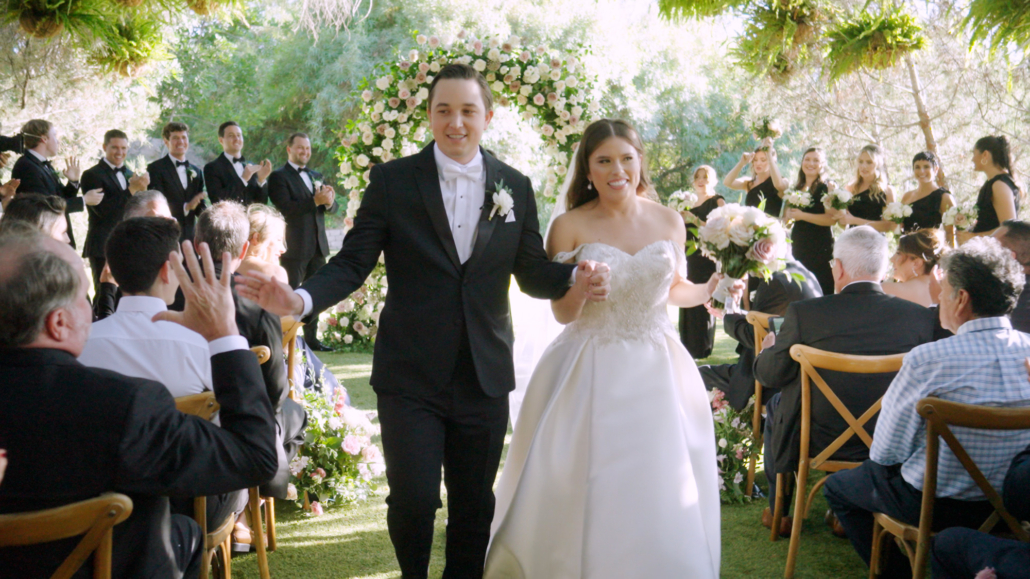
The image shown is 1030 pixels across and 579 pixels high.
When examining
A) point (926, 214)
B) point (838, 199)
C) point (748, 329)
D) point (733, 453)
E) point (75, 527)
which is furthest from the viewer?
point (838, 199)

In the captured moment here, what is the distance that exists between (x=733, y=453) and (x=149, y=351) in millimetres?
3199

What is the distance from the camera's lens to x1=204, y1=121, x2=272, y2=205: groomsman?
8.93m

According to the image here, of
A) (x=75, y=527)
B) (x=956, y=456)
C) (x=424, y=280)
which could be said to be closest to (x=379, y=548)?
(x=424, y=280)

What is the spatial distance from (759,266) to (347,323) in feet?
20.8

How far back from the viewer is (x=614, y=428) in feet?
10.5

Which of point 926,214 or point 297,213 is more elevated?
point 297,213

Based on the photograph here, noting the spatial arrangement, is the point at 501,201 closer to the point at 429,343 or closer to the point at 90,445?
the point at 429,343

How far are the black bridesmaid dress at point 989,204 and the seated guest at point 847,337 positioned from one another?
3.43 m

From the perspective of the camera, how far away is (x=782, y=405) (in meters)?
3.72

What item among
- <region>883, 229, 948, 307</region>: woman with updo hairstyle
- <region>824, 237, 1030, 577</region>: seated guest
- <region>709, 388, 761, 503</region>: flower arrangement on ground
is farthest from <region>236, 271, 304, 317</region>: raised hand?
<region>883, 229, 948, 307</region>: woman with updo hairstyle

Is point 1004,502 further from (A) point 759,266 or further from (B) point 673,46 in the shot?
(B) point 673,46

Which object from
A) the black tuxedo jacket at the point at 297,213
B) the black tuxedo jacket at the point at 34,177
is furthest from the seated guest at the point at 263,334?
the black tuxedo jacket at the point at 297,213

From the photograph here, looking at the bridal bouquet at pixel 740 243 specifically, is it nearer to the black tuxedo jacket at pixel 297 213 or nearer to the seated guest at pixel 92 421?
the seated guest at pixel 92 421

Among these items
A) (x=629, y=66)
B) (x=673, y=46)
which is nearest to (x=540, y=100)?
(x=629, y=66)
